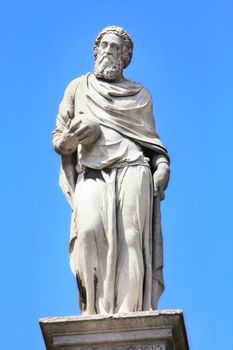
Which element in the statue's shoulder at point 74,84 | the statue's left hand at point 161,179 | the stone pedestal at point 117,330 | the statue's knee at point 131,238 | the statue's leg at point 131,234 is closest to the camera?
the stone pedestal at point 117,330

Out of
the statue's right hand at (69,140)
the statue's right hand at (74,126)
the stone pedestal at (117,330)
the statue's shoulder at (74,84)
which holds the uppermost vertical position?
the statue's shoulder at (74,84)

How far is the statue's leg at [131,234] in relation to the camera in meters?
13.0

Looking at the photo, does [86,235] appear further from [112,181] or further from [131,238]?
[112,181]

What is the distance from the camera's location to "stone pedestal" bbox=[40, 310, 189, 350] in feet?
40.8

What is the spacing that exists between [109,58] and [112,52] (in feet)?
0.33

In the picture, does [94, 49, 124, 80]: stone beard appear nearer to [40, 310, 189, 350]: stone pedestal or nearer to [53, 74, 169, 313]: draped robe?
[53, 74, 169, 313]: draped robe

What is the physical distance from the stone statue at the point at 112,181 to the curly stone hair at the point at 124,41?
14mm

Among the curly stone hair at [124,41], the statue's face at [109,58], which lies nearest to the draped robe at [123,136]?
the statue's face at [109,58]

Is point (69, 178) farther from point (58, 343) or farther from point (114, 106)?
point (58, 343)

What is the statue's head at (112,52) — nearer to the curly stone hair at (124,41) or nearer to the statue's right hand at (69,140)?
the curly stone hair at (124,41)

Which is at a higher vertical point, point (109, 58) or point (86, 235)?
point (109, 58)

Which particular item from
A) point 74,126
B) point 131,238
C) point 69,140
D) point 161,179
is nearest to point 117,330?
point 131,238

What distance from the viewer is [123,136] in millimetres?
14148

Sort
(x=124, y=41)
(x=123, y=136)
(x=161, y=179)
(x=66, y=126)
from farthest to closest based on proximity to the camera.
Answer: (x=124, y=41) → (x=66, y=126) → (x=123, y=136) → (x=161, y=179)
